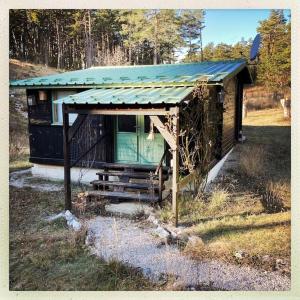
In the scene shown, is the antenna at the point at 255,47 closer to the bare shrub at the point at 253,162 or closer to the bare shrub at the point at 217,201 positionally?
the bare shrub at the point at 253,162

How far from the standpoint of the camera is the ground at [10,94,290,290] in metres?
4.91

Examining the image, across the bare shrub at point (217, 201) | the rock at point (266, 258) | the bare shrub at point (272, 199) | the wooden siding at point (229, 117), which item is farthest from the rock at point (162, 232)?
the wooden siding at point (229, 117)

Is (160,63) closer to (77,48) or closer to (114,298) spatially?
(77,48)

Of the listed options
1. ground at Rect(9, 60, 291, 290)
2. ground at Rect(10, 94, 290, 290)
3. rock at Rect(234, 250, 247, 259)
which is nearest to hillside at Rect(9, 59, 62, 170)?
ground at Rect(9, 60, 291, 290)

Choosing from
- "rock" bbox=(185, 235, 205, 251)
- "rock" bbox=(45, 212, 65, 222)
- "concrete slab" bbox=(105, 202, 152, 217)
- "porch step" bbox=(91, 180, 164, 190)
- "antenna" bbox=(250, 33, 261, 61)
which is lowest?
"rock" bbox=(185, 235, 205, 251)

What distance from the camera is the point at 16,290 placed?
5.09 metres

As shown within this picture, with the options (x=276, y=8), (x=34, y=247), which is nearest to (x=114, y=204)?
(x=34, y=247)

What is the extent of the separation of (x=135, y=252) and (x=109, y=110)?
247cm

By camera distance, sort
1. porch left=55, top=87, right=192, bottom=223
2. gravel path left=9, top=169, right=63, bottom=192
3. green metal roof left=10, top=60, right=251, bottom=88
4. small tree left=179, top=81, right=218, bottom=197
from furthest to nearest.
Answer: gravel path left=9, top=169, right=63, bottom=192, green metal roof left=10, top=60, right=251, bottom=88, small tree left=179, top=81, right=218, bottom=197, porch left=55, top=87, right=192, bottom=223

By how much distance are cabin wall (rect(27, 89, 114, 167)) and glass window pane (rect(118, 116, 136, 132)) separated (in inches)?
8.4

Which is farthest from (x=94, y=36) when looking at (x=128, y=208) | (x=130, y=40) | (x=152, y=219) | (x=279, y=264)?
(x=279, y=264)

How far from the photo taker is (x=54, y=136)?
9.12m

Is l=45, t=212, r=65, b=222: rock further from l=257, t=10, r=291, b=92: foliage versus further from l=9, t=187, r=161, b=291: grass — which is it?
l=257, t=10, r=291, b=92: foliage

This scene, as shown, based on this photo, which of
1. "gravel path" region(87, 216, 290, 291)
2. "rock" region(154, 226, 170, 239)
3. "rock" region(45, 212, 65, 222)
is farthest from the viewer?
"rock" region(45, 212, 65, 222)
